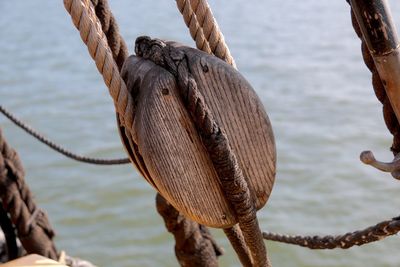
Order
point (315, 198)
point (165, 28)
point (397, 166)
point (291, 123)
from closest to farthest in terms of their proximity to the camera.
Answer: point (397, 166)
point (315, 198)
point (291, 123)
point (165, 28)

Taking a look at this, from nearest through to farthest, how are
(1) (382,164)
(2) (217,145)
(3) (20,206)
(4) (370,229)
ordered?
(1) (382,164) → (2) (217,145) → (4) (370,229) → (3) (20,206)

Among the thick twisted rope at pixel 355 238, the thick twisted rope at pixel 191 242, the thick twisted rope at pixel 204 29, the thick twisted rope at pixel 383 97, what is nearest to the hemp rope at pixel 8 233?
the thick twisted rope at pixel 191 242

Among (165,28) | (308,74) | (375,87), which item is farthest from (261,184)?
(165,28)

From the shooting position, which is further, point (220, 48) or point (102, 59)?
point (220, 48)

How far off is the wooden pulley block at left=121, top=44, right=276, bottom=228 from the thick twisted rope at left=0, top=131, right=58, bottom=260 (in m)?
1.21

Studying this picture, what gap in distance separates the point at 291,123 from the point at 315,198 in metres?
0.88

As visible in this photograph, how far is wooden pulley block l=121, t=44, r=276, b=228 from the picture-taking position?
2.89 ft

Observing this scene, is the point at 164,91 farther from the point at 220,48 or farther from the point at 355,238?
the point at 355,238

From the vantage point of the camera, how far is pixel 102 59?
2.93 feet

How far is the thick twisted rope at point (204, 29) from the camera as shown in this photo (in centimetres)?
98

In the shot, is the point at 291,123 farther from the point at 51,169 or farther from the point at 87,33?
the point at 87,33

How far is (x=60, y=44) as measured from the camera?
22.2ft

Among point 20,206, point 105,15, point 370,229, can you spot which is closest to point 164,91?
point 370,229

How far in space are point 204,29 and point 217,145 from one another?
195 millimetres
